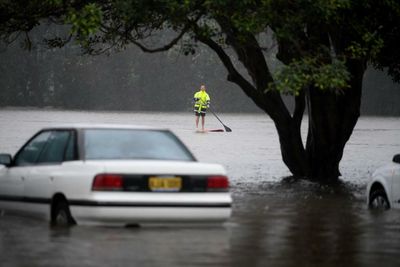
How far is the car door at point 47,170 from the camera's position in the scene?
12.1 meters

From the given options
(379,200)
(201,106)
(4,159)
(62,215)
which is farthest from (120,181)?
(201,106)

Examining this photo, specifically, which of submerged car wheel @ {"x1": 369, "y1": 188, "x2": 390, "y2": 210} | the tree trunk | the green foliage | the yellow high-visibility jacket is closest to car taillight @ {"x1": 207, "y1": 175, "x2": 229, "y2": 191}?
submerged car wheel @ {"x1": 369, "y1": 188, "x2": 390, "y2": 210}

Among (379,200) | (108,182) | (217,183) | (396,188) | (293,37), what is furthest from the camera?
(293,37)

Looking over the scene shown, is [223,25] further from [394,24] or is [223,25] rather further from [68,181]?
[68,181]

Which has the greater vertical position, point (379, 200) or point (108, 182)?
point (108, 182)

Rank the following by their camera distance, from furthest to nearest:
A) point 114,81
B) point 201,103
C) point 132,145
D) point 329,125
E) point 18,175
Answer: point 114,81 < point 201,103 < point 329,125 < point 18,175 < point 132,145

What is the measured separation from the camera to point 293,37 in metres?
18.6

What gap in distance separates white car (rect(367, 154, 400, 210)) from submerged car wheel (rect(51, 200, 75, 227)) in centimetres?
457

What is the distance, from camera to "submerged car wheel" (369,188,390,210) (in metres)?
15.5

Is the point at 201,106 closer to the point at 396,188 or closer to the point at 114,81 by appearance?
the point at 396,188

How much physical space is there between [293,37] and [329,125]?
489 cm

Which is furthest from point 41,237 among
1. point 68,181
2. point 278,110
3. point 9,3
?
point 278,110

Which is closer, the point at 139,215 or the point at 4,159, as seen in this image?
the point at 139,215

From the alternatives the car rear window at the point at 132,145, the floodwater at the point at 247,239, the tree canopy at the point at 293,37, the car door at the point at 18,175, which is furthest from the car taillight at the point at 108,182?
the tree canopy at the point at 293,37
